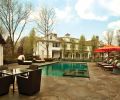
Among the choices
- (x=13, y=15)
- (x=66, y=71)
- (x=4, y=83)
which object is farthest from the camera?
(x=13, y=15)

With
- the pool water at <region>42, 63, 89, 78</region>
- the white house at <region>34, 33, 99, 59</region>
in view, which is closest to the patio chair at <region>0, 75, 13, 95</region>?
the pool water at <region>42, 63, 89, 78</region>

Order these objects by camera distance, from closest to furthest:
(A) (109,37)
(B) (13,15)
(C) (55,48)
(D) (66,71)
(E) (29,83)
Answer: (E) (29,83), (D) (66,71), (B) (13,15), (C) (55,48), (A) (109,37)

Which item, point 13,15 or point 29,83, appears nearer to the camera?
point 29,83

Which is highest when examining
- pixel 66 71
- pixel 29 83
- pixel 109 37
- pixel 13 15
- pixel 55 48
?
pixel 13 15

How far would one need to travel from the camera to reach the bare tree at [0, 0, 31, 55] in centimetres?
2742

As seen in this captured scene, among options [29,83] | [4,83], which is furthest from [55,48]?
[4,83]

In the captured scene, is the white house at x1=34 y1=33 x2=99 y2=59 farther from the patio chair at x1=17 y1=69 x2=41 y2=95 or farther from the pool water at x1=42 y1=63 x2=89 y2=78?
the patio chair at x1=17 y1=69 x2=41 y2=95

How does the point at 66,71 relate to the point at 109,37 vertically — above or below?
below

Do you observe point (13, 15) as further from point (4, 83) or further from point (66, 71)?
point (4, 83)

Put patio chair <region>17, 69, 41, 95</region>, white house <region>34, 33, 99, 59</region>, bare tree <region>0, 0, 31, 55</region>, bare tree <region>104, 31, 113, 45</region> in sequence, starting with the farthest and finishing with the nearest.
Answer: bare tree <region>104, 31, 113, 45</region> → white house <region>34, 33, 99, 59</region> → bare tree <region>0, 0, 31, 55</region> → patio chair <region>17, 69, 41, 95</region>

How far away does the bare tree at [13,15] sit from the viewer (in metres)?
27.4

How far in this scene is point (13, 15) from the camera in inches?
1113

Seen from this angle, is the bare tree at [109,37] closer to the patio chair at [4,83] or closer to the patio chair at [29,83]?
the patio chair at [29,83]

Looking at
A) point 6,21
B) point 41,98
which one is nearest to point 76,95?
point 41,98
